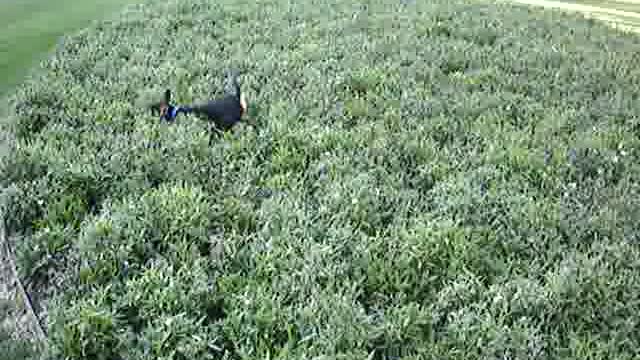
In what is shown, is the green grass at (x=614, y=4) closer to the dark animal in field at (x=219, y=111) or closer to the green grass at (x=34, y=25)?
the green grass at (x=34, y=25)

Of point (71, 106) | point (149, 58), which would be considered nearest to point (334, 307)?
point (71, 106)

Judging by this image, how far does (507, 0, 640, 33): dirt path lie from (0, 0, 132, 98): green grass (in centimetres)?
1310

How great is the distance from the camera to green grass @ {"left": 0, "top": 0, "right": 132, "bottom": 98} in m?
11.3

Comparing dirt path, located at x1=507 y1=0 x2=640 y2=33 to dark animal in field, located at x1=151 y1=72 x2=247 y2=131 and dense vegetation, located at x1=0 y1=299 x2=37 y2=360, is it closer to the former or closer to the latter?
dark animal in field, located at x1=151 y1=72 x2=247 y2=131

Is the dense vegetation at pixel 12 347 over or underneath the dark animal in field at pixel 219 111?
underneath

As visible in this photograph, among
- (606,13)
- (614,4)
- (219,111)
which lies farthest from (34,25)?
(614,4)

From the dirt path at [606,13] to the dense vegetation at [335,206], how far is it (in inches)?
339

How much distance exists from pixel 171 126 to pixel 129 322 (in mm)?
3871

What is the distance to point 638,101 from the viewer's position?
9.79 metres

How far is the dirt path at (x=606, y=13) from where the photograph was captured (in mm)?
19047

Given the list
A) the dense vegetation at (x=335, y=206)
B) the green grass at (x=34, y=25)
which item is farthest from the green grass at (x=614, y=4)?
the green grass at (x=34, y=25)

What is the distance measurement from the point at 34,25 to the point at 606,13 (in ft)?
55.1

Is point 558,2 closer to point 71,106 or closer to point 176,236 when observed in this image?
point 71,106

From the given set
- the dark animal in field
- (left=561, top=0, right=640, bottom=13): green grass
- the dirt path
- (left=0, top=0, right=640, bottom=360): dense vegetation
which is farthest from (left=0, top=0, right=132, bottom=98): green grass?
(left=561, top=0, right=640, bottom=13): green grass
